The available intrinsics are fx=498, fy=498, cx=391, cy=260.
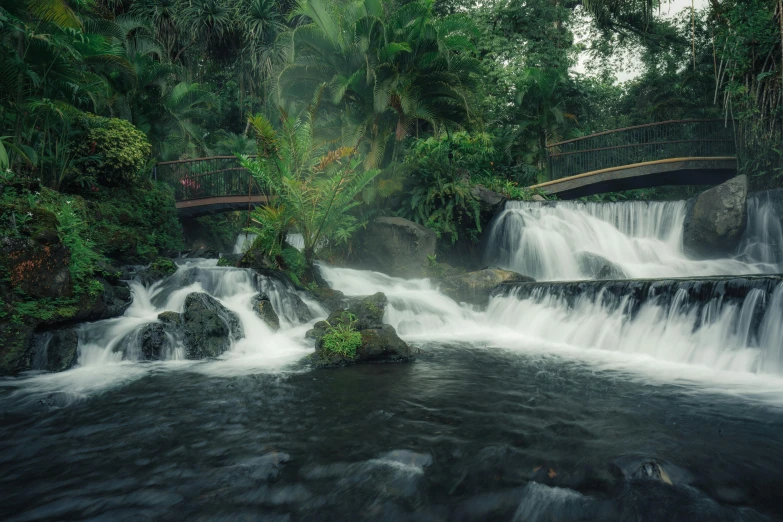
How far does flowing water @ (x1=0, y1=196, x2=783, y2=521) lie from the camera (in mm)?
2938

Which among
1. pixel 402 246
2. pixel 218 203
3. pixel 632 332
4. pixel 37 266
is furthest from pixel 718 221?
pixel 218 203

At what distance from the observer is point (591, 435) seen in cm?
387

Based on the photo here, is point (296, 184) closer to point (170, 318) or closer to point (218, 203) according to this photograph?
point (170, 318)

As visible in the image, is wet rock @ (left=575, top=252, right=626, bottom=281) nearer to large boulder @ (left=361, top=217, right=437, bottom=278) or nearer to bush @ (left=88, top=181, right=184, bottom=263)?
large boulder @ (left=361, top=217, right=437, bottom=278)

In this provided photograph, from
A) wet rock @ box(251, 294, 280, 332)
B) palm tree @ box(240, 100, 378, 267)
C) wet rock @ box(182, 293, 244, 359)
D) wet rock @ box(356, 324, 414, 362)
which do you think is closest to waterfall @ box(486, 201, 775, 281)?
palm tree @ box(240, 100, 378, 267)

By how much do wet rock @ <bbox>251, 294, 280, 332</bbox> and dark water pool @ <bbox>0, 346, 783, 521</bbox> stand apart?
335 centimetres

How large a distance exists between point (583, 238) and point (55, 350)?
→ 12.6m

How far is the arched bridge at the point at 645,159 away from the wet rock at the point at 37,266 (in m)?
14.6

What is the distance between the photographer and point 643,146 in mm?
17688

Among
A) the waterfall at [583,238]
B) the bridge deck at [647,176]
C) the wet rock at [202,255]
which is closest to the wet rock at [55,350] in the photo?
the wet rock at [202,255]

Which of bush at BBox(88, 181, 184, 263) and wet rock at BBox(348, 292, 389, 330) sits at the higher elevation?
bush at BBox(88, 181, 184, 263)

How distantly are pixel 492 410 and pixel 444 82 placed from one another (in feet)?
37.4

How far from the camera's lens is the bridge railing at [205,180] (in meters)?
17.6

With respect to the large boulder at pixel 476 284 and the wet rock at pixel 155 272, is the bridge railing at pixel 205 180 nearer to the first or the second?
the wet rock at pixel 155 272
